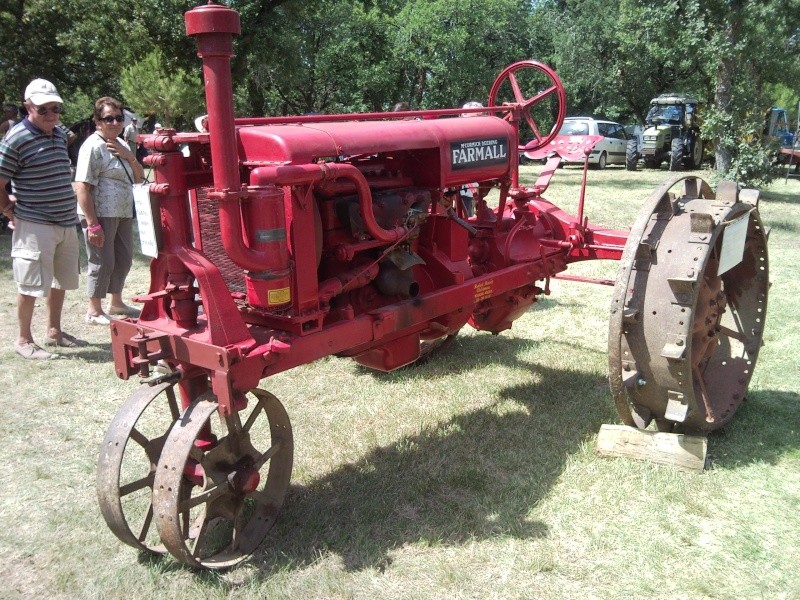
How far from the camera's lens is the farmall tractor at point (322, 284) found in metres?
2.47

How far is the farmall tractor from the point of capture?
8.11 ft

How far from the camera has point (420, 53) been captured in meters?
24.4

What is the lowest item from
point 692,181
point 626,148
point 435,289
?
point 626,148

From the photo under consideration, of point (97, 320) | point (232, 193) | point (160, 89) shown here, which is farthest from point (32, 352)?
point (160, 89)

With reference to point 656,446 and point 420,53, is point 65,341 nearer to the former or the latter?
point 656,446

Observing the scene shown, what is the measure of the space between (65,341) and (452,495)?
3519mm

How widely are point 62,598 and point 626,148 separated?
19710 mm

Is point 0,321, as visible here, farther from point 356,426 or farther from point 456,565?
point 456,565

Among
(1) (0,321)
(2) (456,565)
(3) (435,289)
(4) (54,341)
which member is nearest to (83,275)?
(1) (0,321)

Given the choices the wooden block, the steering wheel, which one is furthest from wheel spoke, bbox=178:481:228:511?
the steering wheel

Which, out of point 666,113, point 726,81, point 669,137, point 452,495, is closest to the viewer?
point 452,495

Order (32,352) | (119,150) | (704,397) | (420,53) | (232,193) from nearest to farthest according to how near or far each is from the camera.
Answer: (232,193) < (704,397) < (32,352) < (119,150) < (420,53)

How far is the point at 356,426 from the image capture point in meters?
3.82

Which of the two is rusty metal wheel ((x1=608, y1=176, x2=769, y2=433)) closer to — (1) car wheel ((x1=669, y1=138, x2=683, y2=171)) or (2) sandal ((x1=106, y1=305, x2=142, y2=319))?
(2) sandal ((x1=106, y1=305, x2=142, y2=319))
